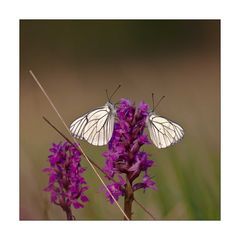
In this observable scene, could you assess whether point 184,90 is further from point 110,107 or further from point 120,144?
point 120,144

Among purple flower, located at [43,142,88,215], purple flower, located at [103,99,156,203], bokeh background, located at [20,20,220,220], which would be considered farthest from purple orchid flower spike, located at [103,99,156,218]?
bokeh background, located at [20,20,220,220]

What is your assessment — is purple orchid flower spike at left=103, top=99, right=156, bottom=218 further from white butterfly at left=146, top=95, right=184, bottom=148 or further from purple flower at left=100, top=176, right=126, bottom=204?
white butterfly at left=146, top=95, right=184, bottom=148

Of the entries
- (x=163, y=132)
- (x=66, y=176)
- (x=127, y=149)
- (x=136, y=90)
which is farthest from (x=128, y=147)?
(x=136, y=90)

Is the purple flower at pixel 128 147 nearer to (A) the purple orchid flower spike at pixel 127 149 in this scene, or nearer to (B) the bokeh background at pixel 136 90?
(A) the purple orchid flower spike at pixel 127 149

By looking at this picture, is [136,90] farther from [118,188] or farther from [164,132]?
[118,188]

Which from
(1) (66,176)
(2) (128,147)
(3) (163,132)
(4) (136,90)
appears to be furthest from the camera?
(4) (136,90)

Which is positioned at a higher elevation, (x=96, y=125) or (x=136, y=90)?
(x=136, y=90)

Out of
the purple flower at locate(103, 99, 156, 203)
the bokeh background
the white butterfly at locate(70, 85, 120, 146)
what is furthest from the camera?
the bokeh background

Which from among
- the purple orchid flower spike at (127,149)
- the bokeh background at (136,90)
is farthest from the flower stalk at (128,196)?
the bokeh background at (136,90)
